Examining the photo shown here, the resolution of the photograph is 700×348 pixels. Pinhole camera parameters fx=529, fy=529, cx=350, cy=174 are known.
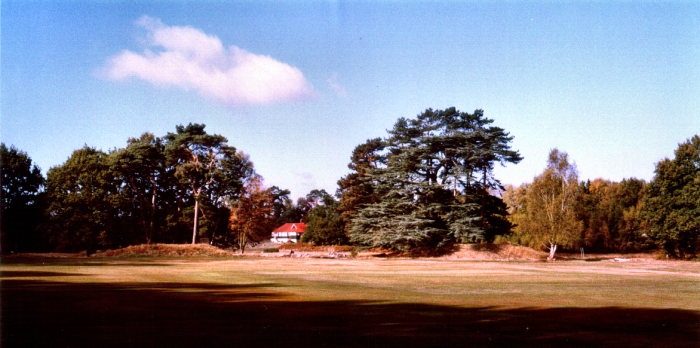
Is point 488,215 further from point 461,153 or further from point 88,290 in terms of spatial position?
point 88,290

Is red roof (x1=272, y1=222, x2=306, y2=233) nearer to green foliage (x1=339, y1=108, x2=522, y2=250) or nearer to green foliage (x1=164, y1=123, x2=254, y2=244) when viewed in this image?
green foliage (x1=164, y1=123, x2=254, y2=244)

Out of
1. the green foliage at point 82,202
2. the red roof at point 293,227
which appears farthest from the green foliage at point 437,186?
the red roof at point 293,227

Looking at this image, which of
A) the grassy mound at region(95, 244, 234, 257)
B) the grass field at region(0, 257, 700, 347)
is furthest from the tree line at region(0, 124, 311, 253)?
the grass field at region(0, 257, 700, 347)

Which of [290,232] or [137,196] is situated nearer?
[137,196]

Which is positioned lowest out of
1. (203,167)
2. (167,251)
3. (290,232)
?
(167,251)

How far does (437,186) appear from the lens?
52.8 m

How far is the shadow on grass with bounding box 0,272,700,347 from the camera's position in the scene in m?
8.50

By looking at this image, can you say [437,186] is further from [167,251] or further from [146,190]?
[146,190]

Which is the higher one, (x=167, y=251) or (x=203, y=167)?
(x=203, y=167)

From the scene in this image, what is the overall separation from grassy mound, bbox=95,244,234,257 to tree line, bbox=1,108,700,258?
3.64 m

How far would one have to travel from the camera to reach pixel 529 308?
1288 centimetres

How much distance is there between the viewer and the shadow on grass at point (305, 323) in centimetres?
850

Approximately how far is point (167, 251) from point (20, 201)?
14551 millimetres

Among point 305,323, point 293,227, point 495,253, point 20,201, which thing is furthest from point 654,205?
point 293,227
